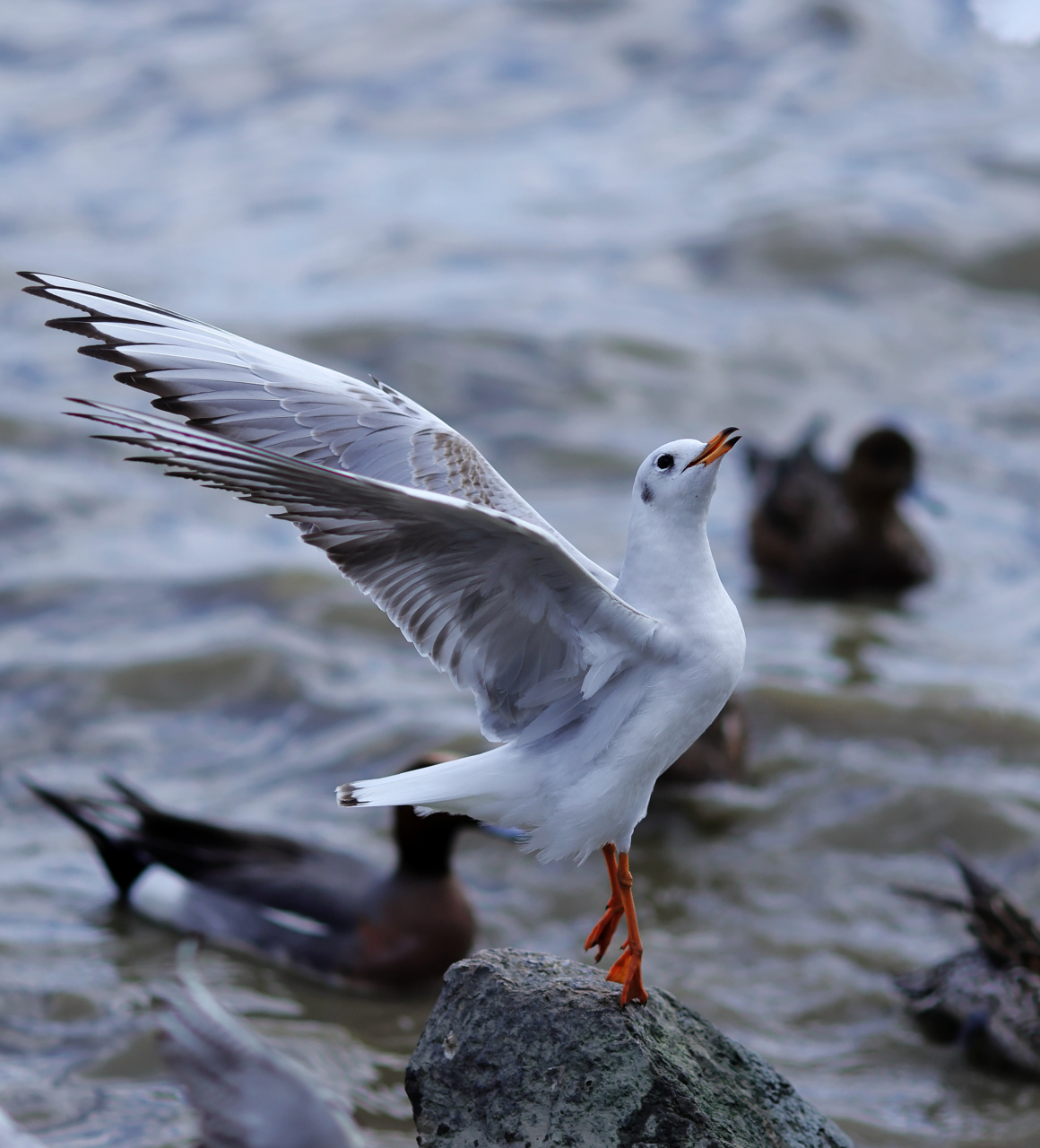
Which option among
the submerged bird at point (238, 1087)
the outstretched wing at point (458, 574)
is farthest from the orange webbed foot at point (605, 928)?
the submerged bird at point (238, 1087)

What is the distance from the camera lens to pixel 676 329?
1609cm

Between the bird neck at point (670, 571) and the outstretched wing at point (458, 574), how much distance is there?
9 cm

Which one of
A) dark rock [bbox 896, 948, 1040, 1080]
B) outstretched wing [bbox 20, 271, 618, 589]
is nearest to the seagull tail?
outstretched wing [bbox 20, 271, 618, 589]

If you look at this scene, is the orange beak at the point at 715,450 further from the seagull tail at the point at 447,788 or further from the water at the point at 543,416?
the water at the point at 543,416

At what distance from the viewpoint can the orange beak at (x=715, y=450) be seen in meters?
3.74

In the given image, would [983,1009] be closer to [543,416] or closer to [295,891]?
[295,891]

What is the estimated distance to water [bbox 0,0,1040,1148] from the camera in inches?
277

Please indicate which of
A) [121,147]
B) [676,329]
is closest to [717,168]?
[676,329]

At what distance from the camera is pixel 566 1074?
384 cm

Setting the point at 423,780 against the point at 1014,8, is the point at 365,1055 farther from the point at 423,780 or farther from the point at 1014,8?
the point at 1014,8

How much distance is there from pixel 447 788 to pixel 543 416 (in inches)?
424

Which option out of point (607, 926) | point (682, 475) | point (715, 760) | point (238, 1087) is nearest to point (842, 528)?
point (715, 760)

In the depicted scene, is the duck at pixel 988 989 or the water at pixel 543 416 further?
the water at pixel 543 416

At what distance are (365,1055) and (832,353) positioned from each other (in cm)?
1106
